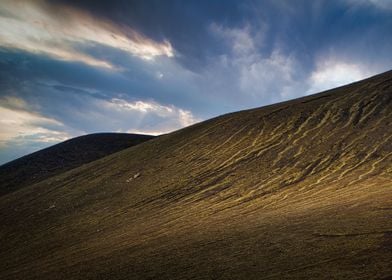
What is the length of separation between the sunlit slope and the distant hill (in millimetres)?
16972

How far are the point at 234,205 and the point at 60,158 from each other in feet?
184

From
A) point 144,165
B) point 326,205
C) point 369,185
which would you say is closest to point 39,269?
point 326,205

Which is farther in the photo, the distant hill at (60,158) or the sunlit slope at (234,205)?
the distant hill at (60,158)

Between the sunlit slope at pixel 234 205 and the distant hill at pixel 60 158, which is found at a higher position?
the distant hill at pixel 60 158

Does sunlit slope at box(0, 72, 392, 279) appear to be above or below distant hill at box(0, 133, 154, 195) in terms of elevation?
below

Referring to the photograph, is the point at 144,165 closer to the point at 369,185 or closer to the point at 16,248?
the point at 16,248

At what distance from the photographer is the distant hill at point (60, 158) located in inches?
2532

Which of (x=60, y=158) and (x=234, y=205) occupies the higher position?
(x=60, y=158)

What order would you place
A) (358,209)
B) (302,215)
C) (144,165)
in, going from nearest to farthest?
(358,209)
(302,215)
(144,165)

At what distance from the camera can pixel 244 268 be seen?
1227cm

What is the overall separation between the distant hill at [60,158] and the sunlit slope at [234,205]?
55.7ft

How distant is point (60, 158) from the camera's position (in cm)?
7288

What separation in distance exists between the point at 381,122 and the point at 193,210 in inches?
868

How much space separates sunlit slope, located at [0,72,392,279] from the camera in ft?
43.1
